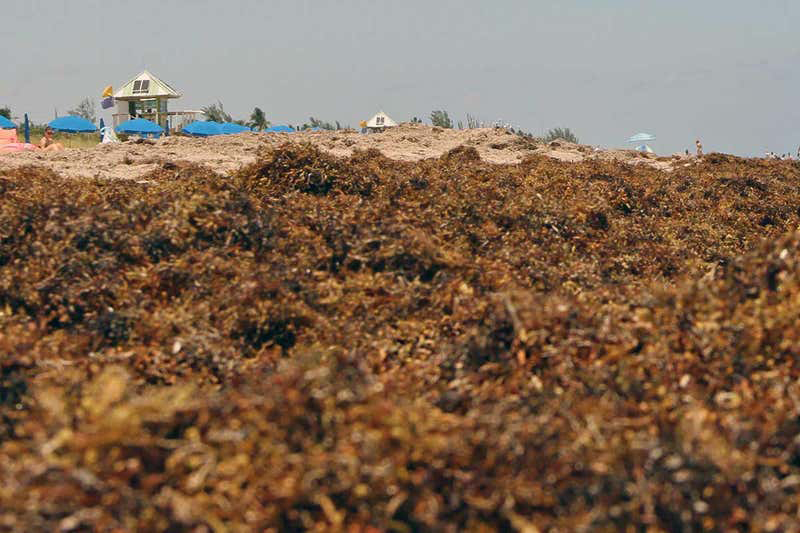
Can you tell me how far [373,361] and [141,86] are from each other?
53.7 metres

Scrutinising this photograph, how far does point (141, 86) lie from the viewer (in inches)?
2133

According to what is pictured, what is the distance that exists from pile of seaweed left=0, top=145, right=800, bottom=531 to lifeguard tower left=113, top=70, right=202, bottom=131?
154ft

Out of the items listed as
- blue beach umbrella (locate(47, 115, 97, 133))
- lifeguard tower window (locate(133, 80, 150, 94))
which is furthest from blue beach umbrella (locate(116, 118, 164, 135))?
lifeguard tower window (locate(133, 80, 150, 94))

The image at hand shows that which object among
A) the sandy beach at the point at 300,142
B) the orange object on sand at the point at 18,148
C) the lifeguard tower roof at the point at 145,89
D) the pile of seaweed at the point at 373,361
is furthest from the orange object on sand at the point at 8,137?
the lifeguard tower roof at the point at 145,89

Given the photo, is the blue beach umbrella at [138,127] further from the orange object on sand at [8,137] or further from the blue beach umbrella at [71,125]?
the orange object on sand at [8,137]

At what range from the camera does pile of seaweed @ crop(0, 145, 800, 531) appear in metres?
3.29

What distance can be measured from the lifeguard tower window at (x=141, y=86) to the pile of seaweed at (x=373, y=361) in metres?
47.8

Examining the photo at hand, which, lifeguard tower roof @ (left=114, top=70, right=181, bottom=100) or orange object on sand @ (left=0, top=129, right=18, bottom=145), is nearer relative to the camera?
orange object on sand @ (left=0, top=129, right=18, bottom=145)

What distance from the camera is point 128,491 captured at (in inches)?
123

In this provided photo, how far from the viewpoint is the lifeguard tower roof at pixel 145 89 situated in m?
53.2

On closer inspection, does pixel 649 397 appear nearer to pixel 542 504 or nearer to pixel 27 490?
pixel 542 504

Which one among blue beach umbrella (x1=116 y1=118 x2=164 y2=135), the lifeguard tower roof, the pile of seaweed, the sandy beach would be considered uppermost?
the lifeguard tower roof

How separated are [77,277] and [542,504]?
4567 millimetres

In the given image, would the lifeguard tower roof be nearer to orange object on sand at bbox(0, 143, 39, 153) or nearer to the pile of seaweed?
orange object on sand at bbox(0, 143, 39, 153)
